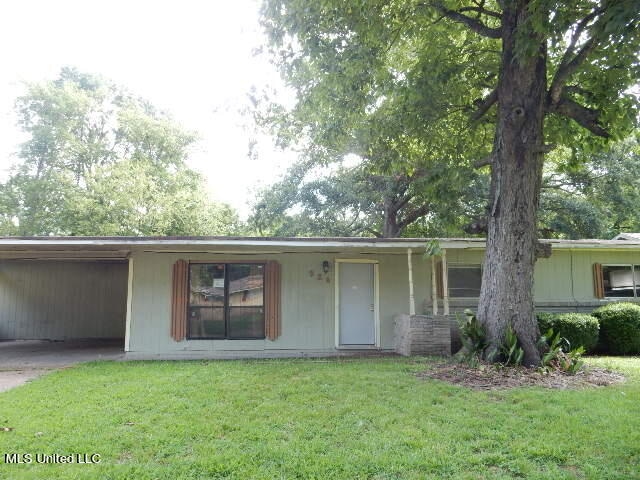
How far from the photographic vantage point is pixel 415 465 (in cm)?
346

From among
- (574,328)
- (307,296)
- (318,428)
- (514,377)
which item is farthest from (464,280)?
(318,428)

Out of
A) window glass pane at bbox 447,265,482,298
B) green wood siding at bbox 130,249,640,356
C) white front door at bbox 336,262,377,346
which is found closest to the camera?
green wood siding at bbox 130,249,640,356

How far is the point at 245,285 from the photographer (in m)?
9.43

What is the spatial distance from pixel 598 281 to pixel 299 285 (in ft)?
23.1

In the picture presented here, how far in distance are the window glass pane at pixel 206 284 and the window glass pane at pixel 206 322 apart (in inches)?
5.6

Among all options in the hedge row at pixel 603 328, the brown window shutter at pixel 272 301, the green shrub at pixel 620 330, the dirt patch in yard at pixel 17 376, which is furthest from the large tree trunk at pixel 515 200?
the dirt patch in yard at pixel 17 376

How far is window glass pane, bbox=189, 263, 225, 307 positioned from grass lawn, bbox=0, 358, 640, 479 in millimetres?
2722

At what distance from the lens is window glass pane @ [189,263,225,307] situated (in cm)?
930

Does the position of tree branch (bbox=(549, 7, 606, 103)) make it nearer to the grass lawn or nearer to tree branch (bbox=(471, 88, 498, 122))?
tree branch (bbox=(471, 88, 498, 122))

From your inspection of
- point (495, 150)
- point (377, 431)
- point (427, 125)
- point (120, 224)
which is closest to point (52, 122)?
point (120, 224)

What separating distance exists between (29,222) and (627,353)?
23.6 meters

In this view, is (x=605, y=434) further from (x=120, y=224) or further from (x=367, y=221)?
(x=120, y=224)

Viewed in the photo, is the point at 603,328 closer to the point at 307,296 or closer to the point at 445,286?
the point at 445,286

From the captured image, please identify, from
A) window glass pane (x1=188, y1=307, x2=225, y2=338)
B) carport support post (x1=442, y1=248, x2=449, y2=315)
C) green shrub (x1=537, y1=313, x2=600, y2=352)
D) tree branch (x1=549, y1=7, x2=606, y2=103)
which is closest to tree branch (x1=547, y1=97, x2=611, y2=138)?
tree branch (x1=549, y1=7, x2=606, y2=103)
